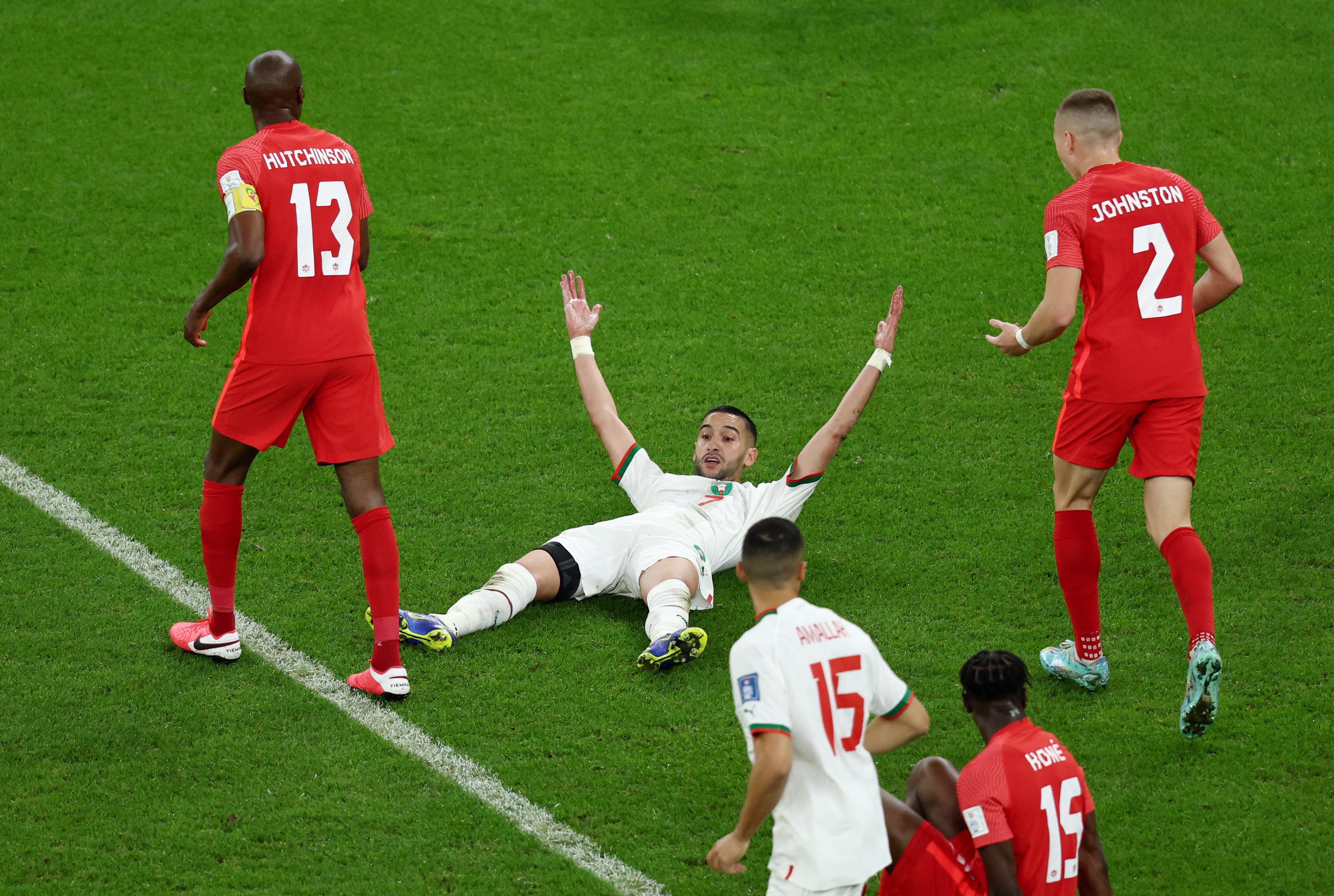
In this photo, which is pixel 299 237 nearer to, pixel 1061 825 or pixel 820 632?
pixel 820 632

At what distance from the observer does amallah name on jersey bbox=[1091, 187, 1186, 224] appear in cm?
479

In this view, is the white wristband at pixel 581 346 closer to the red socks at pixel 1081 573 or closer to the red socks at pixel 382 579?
the red socks at pixel 382 579

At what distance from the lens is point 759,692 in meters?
3.26

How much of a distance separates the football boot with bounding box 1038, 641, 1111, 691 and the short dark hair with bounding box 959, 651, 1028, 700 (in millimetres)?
1582

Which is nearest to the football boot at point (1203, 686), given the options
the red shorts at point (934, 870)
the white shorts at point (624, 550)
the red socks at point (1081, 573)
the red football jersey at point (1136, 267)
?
the red socks at point (1081, 573)

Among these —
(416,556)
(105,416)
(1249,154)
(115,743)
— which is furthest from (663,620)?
(1249,154)

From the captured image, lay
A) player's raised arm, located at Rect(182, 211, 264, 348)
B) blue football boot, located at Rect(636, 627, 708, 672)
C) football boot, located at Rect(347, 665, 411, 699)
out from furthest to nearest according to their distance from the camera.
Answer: blue football boot, located at Rect(636, 627, 708, 672) → football boot, located at Rect(347, 665, 411, 699) → player's raised arm, located at Rect(182, 211, 264, 348)

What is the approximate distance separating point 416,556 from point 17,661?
1822 millimetres

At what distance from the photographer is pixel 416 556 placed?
248 inches

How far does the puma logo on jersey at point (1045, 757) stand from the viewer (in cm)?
354

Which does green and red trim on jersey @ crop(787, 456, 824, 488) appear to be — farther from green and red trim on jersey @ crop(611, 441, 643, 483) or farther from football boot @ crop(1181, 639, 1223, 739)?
football boot @ crop(1181, 639, 1223, 739)

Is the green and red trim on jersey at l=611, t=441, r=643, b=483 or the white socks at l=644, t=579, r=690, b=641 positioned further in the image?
the green and red trim on jersey at l=611, t=441, r=643, b=483

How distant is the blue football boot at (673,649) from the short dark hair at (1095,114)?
2.59 m

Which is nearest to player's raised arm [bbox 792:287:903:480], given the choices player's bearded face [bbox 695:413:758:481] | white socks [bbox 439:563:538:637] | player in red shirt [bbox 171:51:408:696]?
player's bearded face [bbox 695:413:758:481]
